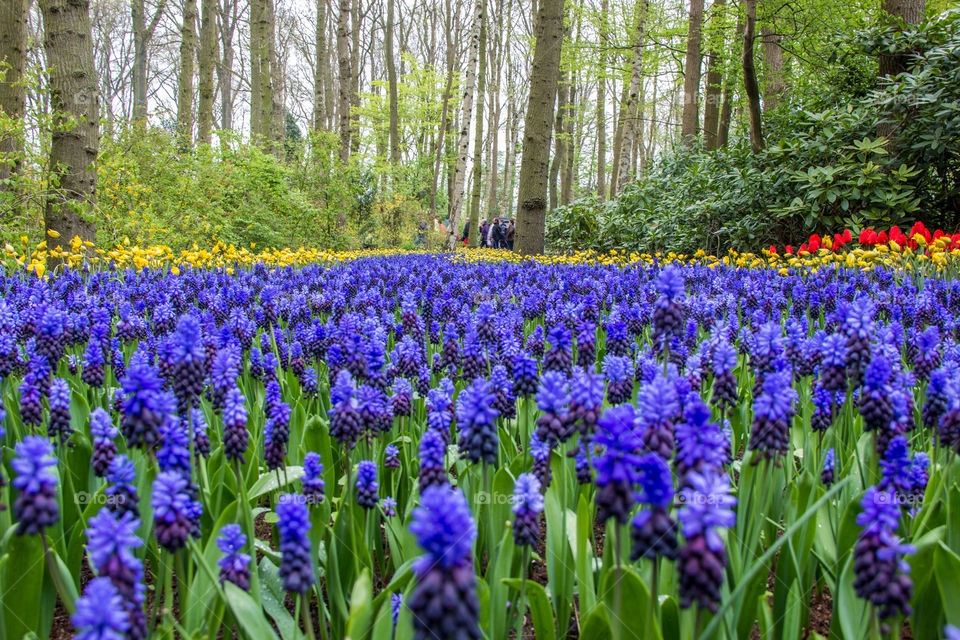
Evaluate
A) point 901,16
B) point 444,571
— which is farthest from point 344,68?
point 444,571

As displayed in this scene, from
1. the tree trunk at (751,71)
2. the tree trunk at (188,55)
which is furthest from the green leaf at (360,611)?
the tree trunk at (188,55)

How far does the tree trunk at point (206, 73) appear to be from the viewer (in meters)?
17.4

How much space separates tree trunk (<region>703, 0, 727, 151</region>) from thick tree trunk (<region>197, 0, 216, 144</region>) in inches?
532

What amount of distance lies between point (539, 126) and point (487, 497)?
38.1ft

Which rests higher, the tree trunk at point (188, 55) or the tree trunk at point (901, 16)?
the tree trunk at point (188, 55)

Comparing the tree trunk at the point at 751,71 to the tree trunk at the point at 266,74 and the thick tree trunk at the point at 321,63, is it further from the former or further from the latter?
the thick tree trunk at the point at 321,63

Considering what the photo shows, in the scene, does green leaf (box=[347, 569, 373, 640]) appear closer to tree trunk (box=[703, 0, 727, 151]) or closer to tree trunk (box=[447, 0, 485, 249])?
tree trunk (box=[447, 0, 485, 249])

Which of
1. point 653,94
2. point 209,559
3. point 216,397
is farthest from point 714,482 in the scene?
point 653,94

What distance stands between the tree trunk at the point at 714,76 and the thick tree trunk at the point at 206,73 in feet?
44.3

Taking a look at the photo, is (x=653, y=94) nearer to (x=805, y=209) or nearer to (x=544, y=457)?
(x=805, y=209)

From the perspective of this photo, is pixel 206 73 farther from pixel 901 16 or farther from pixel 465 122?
pixel 901 16

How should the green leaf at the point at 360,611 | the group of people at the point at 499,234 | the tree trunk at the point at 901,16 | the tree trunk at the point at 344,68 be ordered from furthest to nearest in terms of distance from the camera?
1. the group of people at the point at 499,234
2. the tree trunk at the point at 344,68
3. the tree trunk at the point at 901,16
4. the green leaf at the point at 360,611

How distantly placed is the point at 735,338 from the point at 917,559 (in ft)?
5.95

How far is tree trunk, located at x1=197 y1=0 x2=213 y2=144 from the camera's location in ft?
57.0
